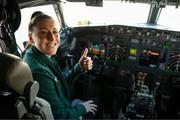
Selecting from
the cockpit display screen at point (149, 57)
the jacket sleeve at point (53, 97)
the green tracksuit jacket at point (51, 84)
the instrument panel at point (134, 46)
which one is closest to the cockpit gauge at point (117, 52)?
the instrument panel at point (134, 46)

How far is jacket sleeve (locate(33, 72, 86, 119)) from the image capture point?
5.43 feet

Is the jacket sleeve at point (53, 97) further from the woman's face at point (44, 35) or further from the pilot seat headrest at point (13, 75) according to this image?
the pilot seat headrest at point (13, 75)

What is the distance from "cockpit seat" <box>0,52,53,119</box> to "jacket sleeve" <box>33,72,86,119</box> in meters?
0.36

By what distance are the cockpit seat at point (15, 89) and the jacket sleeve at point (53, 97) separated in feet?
1.18

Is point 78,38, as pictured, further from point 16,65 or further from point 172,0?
point 16,65

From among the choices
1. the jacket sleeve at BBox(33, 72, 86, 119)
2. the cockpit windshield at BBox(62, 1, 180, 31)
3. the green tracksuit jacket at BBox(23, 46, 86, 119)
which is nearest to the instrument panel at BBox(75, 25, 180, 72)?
the cockpit windshield at BBox(62, 1, 180, 31)

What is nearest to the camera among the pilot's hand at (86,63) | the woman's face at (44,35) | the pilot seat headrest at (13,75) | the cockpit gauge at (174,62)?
the pilot seat headrest at (13,75)

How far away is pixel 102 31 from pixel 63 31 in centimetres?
65

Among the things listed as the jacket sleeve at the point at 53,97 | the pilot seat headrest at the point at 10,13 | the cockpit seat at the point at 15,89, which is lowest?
the jacket sleeve at the point at 53,97

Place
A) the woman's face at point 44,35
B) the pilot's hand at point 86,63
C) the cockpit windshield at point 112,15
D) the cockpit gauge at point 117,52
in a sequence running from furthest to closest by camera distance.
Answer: the cockpit windshield at point 112,15
the cockpit gauge at point 117,52
the pilot's hand at point 86,63
the woman's face at point 44,35

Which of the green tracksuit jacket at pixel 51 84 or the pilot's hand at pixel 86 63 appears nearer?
the green tracksuit jacket at pixel 51 84

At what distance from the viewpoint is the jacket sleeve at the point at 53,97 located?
166 cm

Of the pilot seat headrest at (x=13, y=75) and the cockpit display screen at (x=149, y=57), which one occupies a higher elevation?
the pilot seat headrest at (x=13, y=75)

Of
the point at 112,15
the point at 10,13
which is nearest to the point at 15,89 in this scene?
the point at 10,13
